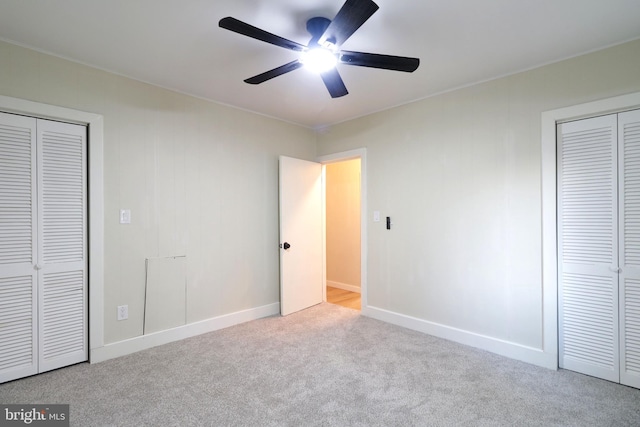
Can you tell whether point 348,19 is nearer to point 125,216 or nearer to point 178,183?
point 178,183

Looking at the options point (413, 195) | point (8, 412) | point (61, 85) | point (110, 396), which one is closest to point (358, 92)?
point (413, 195)

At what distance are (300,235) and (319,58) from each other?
2446 millimetres

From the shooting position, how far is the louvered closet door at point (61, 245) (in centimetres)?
245

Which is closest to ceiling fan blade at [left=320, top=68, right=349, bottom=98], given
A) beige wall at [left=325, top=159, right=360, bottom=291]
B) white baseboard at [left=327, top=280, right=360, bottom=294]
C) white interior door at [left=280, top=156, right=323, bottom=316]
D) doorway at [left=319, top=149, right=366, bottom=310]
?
white interior door at [left=280, top=156, right=323, bottom=316]

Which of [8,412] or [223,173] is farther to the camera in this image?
[223,173]

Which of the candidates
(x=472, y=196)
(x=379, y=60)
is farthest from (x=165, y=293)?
(x=472, y=196)

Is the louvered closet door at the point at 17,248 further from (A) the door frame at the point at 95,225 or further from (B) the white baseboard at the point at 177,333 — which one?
(B) the white baseboard at the point at 177,333

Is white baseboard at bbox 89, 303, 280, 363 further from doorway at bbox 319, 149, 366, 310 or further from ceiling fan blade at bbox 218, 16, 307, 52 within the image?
ceiling fan blade at bbox 218, 16, 307, 52

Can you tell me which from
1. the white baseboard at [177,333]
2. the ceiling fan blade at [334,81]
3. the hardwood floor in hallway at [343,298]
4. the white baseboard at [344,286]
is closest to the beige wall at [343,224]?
the white baseboard at [344,286]

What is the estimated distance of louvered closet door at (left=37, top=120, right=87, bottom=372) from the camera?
2.45 m

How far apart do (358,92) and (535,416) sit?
9.55 ft

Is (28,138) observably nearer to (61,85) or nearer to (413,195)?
(61,85)

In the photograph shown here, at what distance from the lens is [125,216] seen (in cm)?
281

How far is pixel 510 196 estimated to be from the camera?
2.78m
